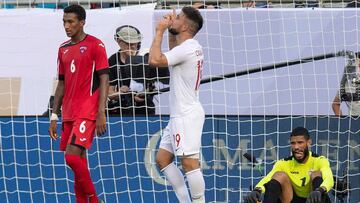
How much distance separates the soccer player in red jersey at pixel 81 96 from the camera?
10.5 metres

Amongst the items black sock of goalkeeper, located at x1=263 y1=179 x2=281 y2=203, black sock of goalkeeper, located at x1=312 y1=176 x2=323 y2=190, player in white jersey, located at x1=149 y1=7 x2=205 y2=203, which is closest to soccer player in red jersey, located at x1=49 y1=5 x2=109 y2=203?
player in white jersey, located at x1=149 y1=7 x2=205 y2=203

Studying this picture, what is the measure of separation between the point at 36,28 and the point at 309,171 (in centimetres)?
382

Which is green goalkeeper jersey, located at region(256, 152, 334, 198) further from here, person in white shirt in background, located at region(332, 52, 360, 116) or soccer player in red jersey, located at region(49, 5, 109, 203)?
soccer player in red jersey, located at region(49, 5, 109, 203)

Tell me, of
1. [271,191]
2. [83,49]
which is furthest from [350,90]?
[83,49]

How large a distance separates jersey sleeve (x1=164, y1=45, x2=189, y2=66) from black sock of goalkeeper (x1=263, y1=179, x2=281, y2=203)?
1.79 m

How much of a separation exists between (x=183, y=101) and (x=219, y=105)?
2.78m

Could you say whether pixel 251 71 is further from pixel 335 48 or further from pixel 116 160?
pixel 116 160

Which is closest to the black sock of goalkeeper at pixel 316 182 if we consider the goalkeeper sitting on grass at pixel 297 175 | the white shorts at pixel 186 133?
the goalkeeper sitting on grass at pixel 297 175

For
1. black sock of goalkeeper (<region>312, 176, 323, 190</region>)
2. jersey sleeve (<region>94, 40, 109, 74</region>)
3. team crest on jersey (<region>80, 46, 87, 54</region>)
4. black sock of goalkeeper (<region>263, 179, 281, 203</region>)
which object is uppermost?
team crest on jersey (<region>80, 46, 87, 54</region>)

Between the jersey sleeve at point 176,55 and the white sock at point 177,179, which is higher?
the jersey sleeve at point 176,55

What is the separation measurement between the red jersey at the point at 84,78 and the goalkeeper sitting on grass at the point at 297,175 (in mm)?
1792

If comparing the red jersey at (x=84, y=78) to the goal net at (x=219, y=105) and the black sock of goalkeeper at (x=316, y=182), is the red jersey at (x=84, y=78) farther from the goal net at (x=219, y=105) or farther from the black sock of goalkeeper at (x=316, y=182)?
the black sock of goalkeeper at (x=316, y=182)

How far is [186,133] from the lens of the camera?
1002 centimetres

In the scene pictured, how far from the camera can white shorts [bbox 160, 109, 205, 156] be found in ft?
32.8
